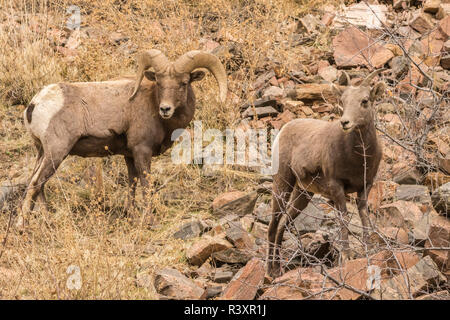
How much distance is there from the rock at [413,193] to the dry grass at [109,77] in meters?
2.07

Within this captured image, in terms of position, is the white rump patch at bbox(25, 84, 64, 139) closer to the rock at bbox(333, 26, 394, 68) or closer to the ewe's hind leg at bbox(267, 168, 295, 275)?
the ewe's hind leg at bbox(267, 168, 295, 275)

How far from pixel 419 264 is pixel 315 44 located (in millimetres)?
6958

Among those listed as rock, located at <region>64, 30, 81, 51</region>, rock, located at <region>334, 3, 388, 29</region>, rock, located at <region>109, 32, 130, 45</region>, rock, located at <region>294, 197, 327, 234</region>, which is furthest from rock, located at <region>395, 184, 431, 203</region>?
rock, located at <region>64, 30, 81, 51</region>

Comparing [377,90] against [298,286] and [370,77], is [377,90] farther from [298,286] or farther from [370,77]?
[298,286]

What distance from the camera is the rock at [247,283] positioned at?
5543 mm

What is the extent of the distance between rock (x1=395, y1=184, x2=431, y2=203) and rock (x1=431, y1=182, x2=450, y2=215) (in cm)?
119

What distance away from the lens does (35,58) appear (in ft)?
34.9

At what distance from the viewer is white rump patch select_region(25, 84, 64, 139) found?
7695mm

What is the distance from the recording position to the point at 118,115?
8.04 m

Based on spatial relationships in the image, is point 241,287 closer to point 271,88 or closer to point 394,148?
point 394,148

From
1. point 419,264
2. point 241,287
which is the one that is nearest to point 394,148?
point 419,264

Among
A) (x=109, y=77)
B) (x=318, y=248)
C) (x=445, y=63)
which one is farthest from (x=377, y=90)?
(x=109, y=77)

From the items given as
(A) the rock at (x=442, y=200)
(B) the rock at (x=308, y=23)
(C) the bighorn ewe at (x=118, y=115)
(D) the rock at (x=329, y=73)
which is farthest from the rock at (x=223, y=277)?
(B) the rock at (x=308, y=23)

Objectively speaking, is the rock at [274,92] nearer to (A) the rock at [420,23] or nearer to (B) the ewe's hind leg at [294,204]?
(A) the rock at [420,23]
